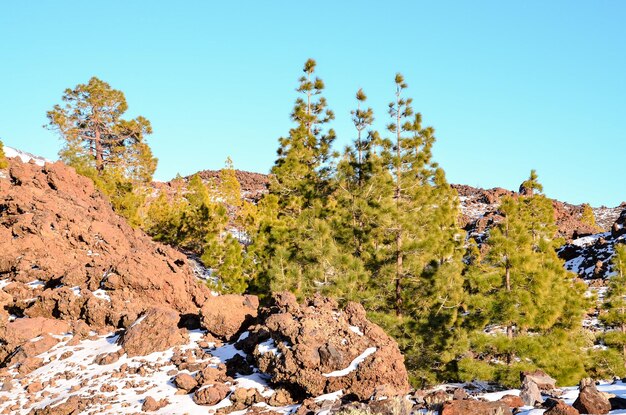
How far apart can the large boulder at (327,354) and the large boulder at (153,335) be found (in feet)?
8.25

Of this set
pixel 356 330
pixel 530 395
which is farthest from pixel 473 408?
pixel 356 330

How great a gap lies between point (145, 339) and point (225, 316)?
2.02m

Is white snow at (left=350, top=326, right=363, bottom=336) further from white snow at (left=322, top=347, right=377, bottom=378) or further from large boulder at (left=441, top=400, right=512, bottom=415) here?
large boulder at (left=441, top=400, right=512, bottom=415)

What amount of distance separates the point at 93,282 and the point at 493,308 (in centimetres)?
1190

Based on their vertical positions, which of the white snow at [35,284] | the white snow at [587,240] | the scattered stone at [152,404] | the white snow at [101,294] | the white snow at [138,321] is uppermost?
the white snow at [587,240]

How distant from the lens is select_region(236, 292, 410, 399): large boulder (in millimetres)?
9836

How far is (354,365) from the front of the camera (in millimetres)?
10078

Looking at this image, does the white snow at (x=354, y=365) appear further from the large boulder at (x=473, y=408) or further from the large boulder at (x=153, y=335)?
the large boulder at (x=153, y=335)

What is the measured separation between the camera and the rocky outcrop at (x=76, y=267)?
48.1 feet

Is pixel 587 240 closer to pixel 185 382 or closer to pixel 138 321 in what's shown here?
pixel 138 321

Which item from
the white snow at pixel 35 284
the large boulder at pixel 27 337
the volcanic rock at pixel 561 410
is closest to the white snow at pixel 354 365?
the volcanic rock at pixel 561 410

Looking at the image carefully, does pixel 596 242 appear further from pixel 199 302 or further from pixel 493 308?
→ pixel 199 302

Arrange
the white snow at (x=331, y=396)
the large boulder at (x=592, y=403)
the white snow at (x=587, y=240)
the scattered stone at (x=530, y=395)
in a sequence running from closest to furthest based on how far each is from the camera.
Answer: the large boulder at (x=592, y=403)
the scattered stone at (x=530, y=395)
the white snow at (x=331, y=396)
the white snow at (x=587, y=240)

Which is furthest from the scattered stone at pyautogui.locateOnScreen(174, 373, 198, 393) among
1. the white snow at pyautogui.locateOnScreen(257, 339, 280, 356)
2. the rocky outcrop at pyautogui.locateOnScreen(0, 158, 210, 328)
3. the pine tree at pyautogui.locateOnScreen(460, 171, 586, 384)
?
the pine tree at pyautogui.locateOnScreen(460, 171, 586, 384)
